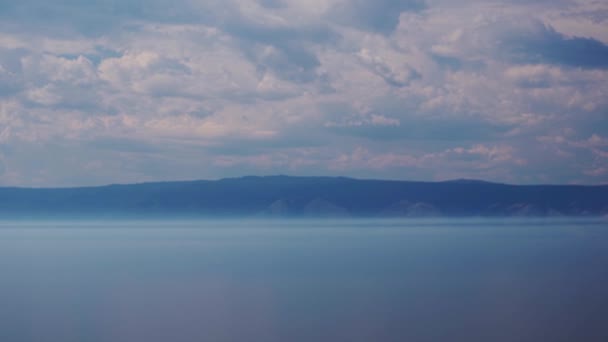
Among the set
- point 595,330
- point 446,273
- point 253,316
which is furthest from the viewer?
point 446,273

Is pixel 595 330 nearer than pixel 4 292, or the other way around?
pixel 595 330

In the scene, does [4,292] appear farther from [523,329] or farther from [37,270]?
[523,329]

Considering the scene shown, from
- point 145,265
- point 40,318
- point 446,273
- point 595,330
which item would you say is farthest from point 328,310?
point 145,265

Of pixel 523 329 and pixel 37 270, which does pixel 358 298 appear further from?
pixel 37 270

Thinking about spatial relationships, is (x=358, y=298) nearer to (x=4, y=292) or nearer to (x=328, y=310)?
(x=328, y=310)

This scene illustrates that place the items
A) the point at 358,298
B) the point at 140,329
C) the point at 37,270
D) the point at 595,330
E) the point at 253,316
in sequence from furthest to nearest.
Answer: the point at 37,270 < the point at 358,298 < the point at 253,316 < the point at 140,329 < the point at 595,330

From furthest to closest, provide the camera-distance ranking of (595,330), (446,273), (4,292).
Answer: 1. (446,273)
2. (4,292)
3. (595,330)

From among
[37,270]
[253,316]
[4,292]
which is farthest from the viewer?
[37,270]

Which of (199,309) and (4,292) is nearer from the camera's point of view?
(199,309)

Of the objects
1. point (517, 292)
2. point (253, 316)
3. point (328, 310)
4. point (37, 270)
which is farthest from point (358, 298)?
point (37, 270)
